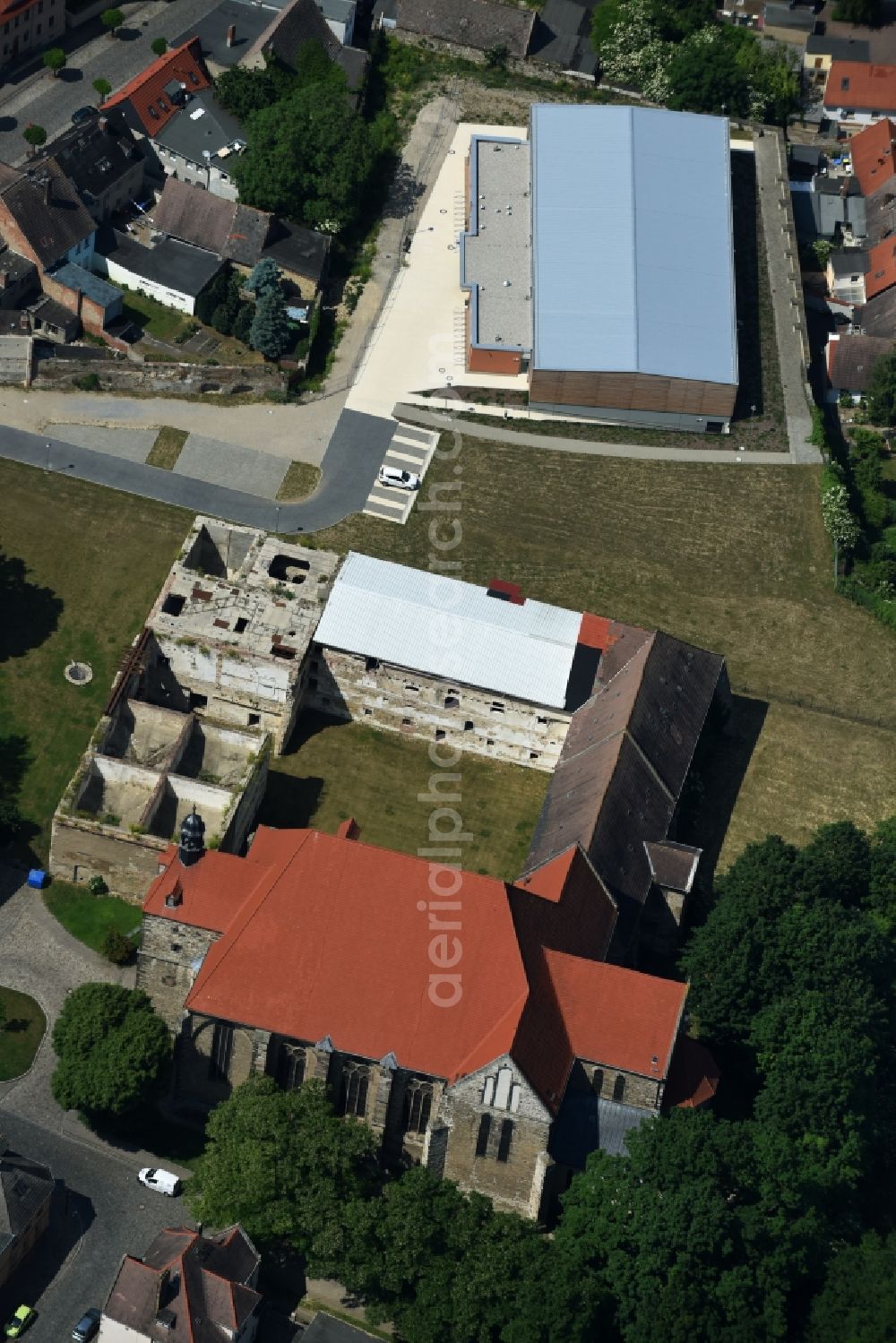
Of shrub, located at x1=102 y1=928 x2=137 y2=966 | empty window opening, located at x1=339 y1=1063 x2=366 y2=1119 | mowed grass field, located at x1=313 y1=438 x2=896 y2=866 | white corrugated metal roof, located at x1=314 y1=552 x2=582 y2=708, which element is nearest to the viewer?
empty window opening, located at x1=339 y1=1063 x2=366 y2=1119

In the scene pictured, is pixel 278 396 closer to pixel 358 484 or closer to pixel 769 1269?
pixel 358 484

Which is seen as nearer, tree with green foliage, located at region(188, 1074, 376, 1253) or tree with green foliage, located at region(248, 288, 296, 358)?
tree with green foliage, located at region(188, 1074, 376, 1253)

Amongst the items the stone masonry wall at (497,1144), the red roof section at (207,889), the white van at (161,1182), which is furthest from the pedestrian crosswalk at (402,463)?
the white van at (161,1182)

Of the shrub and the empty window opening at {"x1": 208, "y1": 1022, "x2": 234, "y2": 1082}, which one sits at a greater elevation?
the empty window opening at {"x1": 208, "y1": 1022, "x2": 234, "y2": 1082}

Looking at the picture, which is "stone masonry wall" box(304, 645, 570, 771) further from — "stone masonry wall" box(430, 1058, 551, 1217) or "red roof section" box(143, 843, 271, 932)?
"stone masonry wall" box(430, 1058, 551, 1217)

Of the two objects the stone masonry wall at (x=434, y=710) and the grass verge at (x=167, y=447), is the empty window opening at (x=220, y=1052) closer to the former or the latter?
the stone masonry wall at (x=434, y=710)

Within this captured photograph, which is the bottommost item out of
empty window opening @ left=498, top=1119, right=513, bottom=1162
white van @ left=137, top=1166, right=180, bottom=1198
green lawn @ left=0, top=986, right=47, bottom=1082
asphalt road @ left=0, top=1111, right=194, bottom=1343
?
asphalt road @ left=0, top=1111, right=194, bottom=1343

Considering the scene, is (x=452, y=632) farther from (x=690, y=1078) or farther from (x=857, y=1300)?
(x=857, y=1300)

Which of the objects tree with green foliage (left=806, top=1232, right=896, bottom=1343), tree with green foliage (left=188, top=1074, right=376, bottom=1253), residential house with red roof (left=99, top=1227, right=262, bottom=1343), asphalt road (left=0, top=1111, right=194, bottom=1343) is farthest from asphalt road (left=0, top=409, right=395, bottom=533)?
tree with green foliage (left=806, top=1232, right=896, bottom=1343)
